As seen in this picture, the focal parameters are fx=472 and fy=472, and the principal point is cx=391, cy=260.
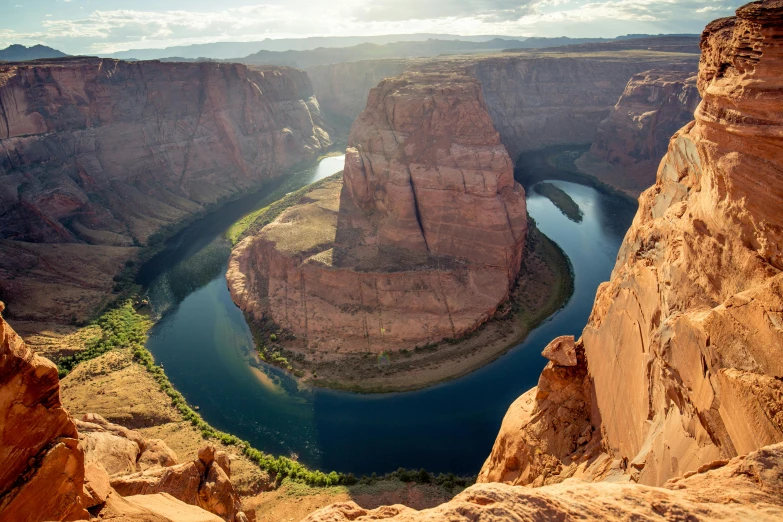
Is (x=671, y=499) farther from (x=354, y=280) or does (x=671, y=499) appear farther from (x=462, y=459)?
(x=354, y=280)

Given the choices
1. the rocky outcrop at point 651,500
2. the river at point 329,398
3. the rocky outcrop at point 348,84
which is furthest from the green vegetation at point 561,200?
the rocky outcrop at point 348,84

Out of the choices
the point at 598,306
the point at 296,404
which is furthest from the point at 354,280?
the point at 598,306

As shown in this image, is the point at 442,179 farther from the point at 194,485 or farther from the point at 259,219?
the point at 194,485

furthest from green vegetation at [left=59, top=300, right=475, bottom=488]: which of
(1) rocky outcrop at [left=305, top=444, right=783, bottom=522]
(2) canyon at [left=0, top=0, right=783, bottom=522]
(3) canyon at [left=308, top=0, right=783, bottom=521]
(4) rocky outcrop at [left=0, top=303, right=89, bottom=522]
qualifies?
(1) rocky outcrop at [left=305, top=444, right=783, bottom=522]

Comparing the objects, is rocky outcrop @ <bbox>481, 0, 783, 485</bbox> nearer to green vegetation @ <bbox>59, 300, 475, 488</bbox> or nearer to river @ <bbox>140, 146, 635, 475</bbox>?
green vegetation @ <bbox>59, 300, 475, 488</bbox>

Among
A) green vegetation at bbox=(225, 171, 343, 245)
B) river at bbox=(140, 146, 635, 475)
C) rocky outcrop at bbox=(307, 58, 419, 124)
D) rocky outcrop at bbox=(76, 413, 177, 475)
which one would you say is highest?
rocky outcrop at bbox=(307, 58, 419, 124)

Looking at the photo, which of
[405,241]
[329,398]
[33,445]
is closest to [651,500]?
[33,445]
